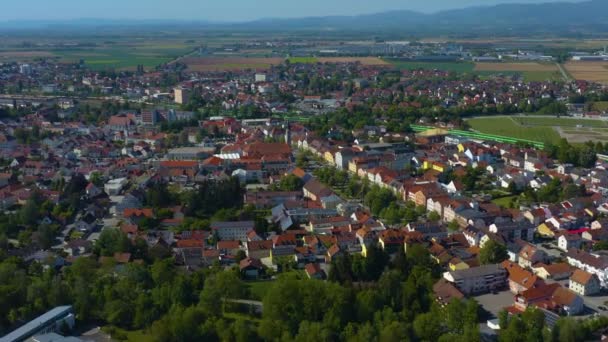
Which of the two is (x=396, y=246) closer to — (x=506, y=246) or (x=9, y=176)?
(x=506, y=246)

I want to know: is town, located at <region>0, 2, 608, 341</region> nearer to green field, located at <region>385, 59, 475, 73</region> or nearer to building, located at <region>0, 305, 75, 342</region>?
building, located at <region>0, 305, 75, 342</region>

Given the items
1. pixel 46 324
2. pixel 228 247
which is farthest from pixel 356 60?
pixel 46 324

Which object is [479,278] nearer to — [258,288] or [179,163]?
[258,288]

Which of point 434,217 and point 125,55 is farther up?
point 125,55

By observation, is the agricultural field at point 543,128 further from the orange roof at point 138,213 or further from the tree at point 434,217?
the orange roof at point 138,213

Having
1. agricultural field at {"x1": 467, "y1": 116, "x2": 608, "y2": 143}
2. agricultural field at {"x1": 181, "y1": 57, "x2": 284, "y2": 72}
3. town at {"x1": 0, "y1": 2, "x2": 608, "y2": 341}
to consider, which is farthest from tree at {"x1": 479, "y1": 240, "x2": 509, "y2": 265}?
agricultural field at {"x1": 181, "y1": 57, "x2": 284, "y2": 72}

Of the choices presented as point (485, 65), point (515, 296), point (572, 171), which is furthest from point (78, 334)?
point (485, 65)
